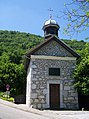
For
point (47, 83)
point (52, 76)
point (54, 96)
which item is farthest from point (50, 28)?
point (54, 96)

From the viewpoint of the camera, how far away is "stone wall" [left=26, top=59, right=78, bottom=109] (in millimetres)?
20312

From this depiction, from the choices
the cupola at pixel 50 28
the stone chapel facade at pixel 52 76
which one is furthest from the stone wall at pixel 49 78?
the cupola at pixel 50 28

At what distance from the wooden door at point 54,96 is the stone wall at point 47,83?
0.30 metres

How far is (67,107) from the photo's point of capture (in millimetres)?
20766

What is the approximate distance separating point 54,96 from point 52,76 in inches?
72.0

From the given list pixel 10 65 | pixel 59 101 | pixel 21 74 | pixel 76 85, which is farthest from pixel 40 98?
pixel 10 65

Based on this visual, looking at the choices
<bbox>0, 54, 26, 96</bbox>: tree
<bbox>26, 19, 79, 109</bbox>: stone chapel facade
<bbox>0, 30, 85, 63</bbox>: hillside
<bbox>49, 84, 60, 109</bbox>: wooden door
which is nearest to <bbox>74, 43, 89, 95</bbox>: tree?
<bbox>26, 19, 79, 109</bbox>: stone chapel facade

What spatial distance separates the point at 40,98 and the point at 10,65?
18511mm

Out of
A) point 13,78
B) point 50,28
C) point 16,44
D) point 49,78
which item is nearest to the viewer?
point 49,78

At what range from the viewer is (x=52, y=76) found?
2112 centimetres

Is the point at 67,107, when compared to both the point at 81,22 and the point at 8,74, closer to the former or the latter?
the point at 81,22

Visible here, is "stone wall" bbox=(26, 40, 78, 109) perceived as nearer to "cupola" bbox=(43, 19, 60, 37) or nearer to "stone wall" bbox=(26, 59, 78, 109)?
"stone wall" bbox=(26, 59, 78, 109)

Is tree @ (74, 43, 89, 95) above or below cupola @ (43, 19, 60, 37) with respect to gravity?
below

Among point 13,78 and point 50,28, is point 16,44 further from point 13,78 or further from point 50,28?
point 50,28
